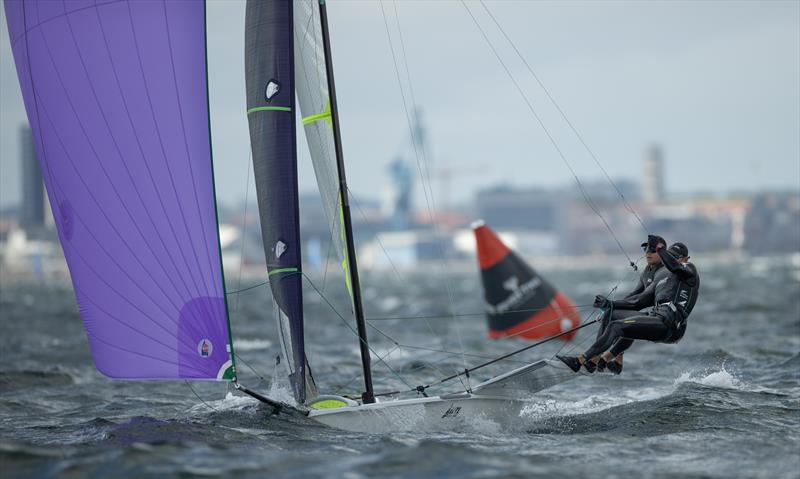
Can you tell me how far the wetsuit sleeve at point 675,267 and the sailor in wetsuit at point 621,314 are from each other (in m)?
0.24

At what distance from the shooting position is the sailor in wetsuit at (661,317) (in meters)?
8.22

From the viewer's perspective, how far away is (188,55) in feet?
25.1

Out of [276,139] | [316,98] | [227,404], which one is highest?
[316,98]

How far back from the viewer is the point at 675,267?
824 centimetres

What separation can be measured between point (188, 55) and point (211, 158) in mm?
746

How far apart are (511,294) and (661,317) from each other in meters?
7.22

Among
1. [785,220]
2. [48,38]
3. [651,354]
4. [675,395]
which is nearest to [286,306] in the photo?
[48,38]

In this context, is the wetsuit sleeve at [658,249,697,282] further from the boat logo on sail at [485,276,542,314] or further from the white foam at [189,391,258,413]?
the boat logo on sail at [485,276,542,314]

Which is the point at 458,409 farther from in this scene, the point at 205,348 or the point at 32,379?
the point at 32,379

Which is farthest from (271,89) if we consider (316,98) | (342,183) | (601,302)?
(601,302)

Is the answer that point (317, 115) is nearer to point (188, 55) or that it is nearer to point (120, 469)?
point (188, 55)

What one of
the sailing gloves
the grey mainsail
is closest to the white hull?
the sailing gloves

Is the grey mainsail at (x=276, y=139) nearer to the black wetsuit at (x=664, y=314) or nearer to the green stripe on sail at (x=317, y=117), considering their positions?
the green stripe on sail at (x=317, y=117)

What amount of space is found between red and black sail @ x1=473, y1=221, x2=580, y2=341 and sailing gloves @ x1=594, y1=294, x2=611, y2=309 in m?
6.92
